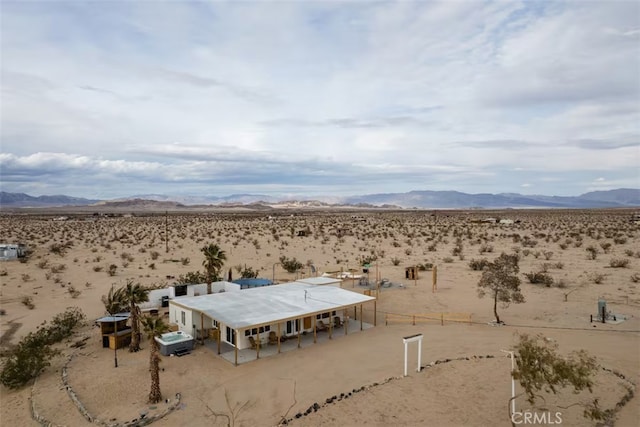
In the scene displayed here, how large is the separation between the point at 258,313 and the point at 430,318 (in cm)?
948

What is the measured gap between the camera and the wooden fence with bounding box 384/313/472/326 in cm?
2308

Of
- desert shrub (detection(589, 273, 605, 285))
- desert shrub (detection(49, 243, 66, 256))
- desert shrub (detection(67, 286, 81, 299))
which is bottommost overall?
desert shrub (detection(67, 286, 81, 299))

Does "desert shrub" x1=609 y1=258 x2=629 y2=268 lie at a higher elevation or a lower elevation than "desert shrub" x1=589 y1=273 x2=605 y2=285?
higher

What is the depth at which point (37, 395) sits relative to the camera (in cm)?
1534

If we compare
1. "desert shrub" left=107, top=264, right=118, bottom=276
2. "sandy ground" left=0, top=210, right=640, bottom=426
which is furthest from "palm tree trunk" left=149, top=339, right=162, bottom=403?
"desert shrub" left=107, top=264, right=118, bottom=276

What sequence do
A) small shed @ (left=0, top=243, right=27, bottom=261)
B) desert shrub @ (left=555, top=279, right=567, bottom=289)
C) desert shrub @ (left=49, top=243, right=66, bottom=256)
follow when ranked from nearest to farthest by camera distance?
1. desert shrub @ (left=555, top=279, right=567, bottom=289)
2. small shed @ (left=0, top=243, right=27, bottom=261)
3. desert shrub @ (left=49, top=243, right=66, bottom=256)

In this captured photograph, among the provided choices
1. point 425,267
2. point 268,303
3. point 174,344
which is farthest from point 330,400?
point 425,267

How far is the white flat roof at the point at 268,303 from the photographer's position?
61.1ft

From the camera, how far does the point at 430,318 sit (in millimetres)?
23609

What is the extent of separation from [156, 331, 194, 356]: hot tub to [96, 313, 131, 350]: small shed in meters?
1.62

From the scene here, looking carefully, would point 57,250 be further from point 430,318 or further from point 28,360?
point 430,318

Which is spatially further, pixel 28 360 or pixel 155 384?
pixel 28 360

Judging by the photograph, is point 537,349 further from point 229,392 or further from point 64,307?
point 64,307

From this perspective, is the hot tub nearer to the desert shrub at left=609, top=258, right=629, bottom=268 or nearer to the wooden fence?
the wooden fence
